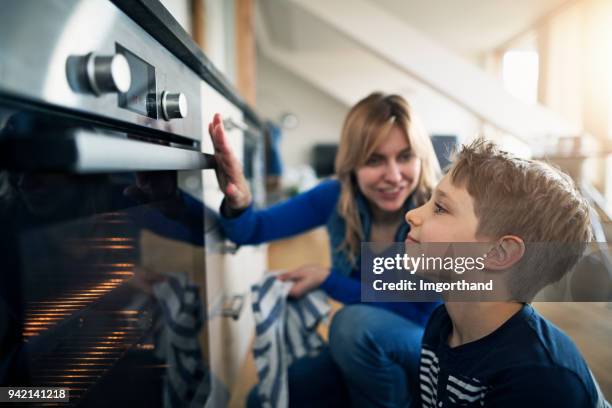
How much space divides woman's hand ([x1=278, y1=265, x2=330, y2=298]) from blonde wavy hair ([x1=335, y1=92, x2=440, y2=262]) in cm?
8

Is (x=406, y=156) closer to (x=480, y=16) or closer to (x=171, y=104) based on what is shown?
(x=480, y=16)

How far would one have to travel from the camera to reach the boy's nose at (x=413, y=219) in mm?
451

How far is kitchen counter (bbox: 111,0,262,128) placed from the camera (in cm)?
39

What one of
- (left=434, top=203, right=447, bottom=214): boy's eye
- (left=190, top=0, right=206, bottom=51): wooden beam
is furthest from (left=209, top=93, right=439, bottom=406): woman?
(left=190, top=0, right=206, bottom=51): wooden beam

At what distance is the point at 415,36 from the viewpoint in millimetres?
1936

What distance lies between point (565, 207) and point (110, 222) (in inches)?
18.4

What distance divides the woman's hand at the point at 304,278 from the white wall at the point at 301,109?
4948 millimetres

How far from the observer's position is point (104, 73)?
0.28 metres

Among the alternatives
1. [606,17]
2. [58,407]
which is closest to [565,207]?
[606,17]

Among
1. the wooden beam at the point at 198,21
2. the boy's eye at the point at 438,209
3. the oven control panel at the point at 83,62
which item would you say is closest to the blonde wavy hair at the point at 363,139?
the boy's eye at the point at 438,209

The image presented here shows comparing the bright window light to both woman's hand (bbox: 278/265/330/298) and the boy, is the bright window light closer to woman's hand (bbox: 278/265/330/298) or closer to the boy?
the boy

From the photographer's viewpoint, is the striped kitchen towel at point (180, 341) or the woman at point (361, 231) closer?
the striped kitchen towel at point (180, 341)

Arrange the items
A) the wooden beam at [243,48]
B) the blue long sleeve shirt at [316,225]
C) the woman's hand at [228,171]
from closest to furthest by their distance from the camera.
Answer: the woman's hand at [228,171] → the blue long sleeve shirt at [316,225] → the wooden beam at [243,48]

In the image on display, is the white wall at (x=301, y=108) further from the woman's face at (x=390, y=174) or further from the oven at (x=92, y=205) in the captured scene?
the oven at (x=92, y=205)
